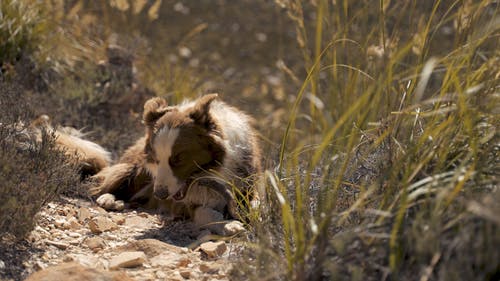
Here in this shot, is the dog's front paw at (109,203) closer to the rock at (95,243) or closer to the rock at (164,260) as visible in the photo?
the rock at (95,243)

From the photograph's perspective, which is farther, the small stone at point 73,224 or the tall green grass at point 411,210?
the small stone at point 73,224

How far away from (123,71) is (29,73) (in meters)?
0.94

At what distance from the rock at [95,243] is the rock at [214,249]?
1.86 feet

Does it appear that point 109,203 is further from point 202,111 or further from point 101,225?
point 202,111

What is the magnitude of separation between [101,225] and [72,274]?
118 cm

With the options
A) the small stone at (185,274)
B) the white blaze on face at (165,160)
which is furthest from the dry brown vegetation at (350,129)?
the white blaze on face at (165,160)

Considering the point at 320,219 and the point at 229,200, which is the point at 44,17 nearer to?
the point at 229,200

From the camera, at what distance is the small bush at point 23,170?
346cm

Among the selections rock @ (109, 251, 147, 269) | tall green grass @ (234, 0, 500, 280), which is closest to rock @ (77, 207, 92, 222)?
rock @ (109, 251, 147, 269)

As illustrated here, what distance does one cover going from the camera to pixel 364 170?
3.98 metres

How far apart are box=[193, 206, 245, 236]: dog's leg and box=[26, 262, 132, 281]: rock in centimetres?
122

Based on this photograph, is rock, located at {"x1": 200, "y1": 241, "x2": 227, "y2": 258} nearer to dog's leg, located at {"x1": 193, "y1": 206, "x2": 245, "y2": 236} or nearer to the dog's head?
dog's leg, located at {"x1": 193, "y1": 206, "x2": 245, "y2": 236}

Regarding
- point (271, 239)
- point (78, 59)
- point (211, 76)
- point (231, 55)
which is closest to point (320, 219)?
point (271, 239)

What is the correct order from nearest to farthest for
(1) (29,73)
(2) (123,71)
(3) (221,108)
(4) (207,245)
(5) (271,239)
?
(5) (271,239), (4) (207,245), (3) (221,108), (1) (29,73), (2) (123,71)
